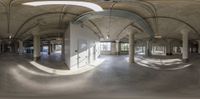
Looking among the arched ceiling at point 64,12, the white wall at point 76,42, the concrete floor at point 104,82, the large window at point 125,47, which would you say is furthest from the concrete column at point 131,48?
the white wall at point 76,42

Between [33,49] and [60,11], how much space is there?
5.52 meters

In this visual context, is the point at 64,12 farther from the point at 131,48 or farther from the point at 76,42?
Answer: the point at 131,48

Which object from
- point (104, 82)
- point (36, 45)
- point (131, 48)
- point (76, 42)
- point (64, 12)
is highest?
point (64, 12)

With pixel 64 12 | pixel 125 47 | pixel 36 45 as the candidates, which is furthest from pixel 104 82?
pixel 36 45

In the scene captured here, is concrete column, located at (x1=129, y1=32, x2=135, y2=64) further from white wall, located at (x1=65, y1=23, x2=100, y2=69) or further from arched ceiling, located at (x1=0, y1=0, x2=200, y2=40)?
white wall, located at (x1=65, y1=23, x2=100, y2=69)

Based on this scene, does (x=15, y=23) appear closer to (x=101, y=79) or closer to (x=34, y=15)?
(x=34, y=15)

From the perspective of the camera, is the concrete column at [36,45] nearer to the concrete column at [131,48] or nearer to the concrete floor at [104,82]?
the concrete floor at [104,82]

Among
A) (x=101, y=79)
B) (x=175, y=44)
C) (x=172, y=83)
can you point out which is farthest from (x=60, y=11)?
(x=175, y=44)

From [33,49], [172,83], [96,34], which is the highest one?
[96,34]

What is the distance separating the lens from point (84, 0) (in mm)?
4445

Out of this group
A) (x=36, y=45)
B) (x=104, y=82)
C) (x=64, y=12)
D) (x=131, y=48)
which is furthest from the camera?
(x=131, y=48)

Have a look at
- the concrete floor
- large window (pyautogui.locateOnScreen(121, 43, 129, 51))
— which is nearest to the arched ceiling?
large window (pyautogui.locateOnScreen(121, 43, 129, 51))

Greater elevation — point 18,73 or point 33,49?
point 33,49

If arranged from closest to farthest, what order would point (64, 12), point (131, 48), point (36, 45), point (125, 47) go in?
1. point (64, 12)
2. point (36, 45)
3. point (125, 47)
4. point (131, 48)
